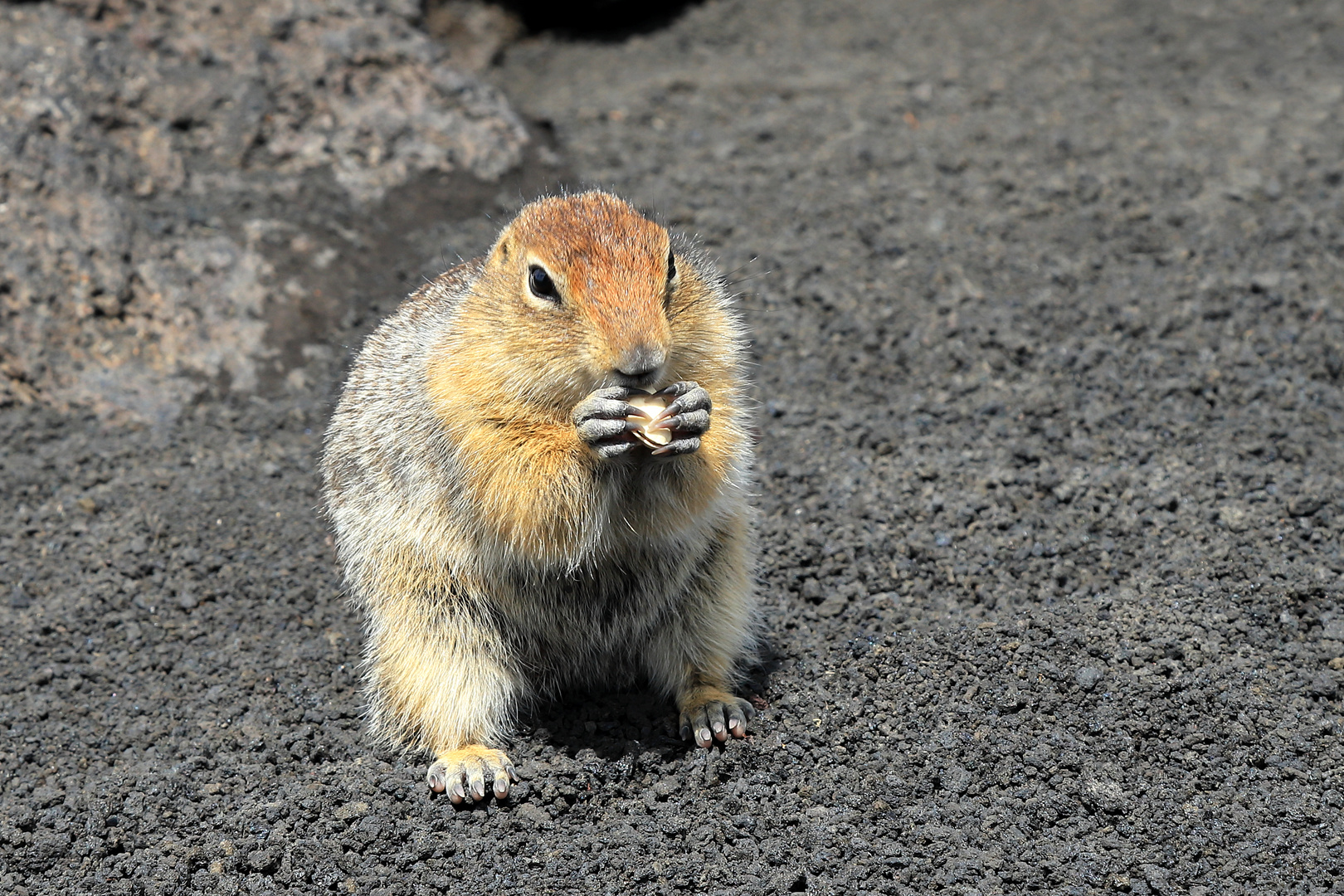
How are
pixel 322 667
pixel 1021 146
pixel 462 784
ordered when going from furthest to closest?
pixel 1021 146
pixel 322 667
pixel 462 784

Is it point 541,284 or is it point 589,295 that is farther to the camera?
point 541,284

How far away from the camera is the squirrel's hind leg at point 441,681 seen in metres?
4.88

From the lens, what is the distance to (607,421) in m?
4.10

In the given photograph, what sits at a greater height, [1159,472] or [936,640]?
[1159,472]

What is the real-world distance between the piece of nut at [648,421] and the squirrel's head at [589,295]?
65 mm

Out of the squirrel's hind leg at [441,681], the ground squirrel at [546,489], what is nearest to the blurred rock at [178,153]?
the ground squirrel at [546,489]

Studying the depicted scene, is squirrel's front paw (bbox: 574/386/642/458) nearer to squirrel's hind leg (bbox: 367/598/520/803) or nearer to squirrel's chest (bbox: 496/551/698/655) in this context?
squirrel's chest (bbox: 496/551/698/655)

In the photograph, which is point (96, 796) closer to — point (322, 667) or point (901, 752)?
point (322, 667)

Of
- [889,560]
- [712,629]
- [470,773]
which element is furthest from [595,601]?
[889,560]

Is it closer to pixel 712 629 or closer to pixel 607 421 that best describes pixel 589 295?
pixel 607 421

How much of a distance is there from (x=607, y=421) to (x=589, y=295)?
41 centimetres

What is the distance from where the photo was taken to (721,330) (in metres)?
4.69

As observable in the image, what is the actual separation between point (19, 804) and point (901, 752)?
10.9ft

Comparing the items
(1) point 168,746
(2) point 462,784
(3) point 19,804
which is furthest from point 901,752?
(3) point 19,804
